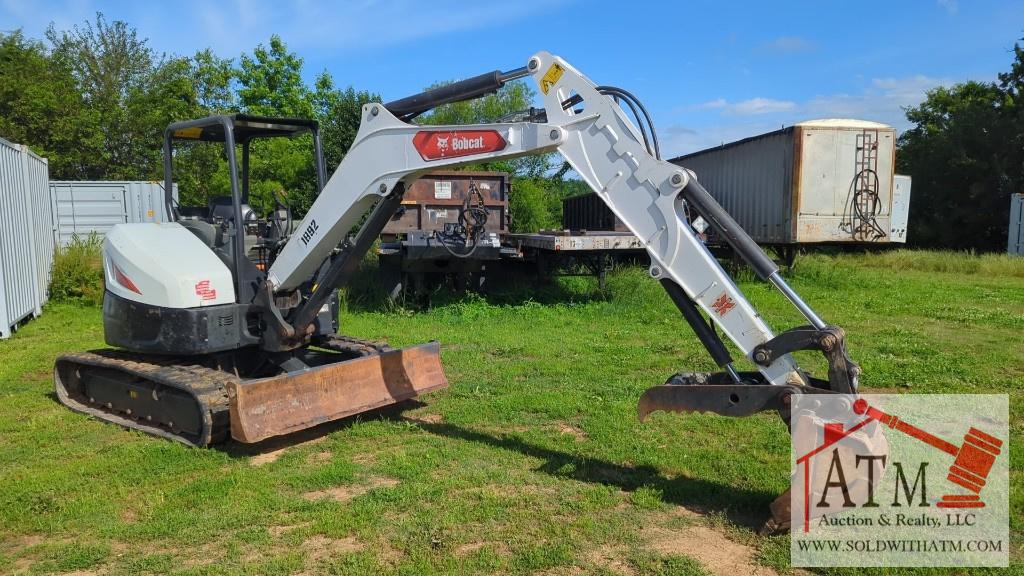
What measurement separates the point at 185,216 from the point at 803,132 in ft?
39.7

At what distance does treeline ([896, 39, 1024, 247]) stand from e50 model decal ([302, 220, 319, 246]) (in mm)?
29705

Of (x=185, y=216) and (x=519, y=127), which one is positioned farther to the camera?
(x=185, y=216)

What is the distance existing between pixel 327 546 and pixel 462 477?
1.09m

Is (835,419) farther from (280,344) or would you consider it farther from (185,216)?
(185,216)

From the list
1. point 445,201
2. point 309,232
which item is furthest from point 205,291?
point 445,201

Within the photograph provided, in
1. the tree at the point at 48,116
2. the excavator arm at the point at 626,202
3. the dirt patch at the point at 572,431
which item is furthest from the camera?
the tree at the point at 48,116

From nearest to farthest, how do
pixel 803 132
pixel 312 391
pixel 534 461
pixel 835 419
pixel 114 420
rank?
1. pixel 835 419
2. pixel 534 461
3. pixel 312 391
4. pixel 114 420
5. pixel 803 132

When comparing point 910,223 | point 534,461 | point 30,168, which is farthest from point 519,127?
point 910,223

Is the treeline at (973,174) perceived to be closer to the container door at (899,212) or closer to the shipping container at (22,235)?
the container door at (899,212)

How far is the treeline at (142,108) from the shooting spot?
22.5m

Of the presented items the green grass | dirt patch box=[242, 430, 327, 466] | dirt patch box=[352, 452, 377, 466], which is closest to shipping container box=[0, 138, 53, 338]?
the green grass

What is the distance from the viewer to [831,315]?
11141mm

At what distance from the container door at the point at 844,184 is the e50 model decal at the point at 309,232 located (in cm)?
1182

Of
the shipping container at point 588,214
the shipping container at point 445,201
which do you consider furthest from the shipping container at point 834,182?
the shipping container at point 445,201
